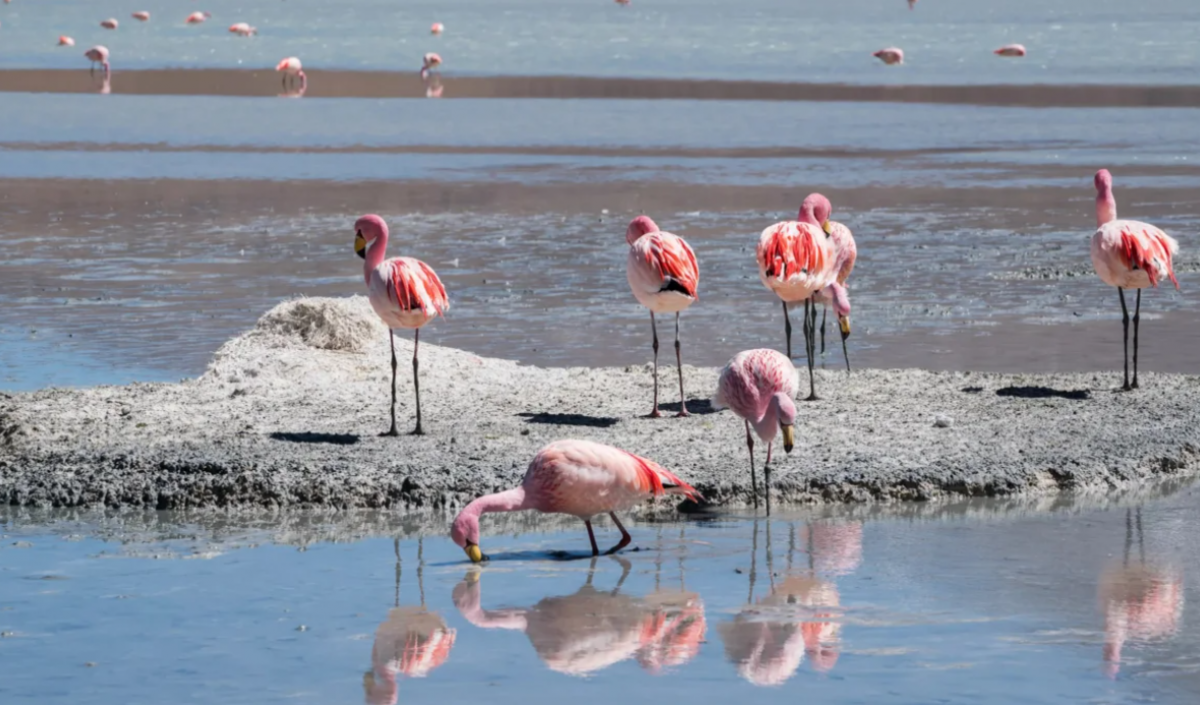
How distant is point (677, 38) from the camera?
4962 cm

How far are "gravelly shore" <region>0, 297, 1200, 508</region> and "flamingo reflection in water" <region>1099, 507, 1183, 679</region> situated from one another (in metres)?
1.22

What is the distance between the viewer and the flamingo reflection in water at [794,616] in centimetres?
542

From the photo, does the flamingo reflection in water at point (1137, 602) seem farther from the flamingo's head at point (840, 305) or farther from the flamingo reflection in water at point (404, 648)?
the flamingo's head at point (840, 305)

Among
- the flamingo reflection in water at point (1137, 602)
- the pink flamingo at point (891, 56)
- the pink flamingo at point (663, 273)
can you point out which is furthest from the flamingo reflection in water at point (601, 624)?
the pink flamingo at point (891, 56)

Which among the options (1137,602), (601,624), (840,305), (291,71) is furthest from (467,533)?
(291,71)

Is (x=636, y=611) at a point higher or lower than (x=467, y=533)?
lower

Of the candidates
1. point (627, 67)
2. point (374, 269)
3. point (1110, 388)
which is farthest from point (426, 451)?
point (627, 67)

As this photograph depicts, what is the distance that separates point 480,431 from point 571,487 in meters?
2.37

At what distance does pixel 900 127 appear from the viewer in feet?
90.0

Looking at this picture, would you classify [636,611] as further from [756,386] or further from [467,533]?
[756,386]

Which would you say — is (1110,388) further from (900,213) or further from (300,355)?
(900,213)

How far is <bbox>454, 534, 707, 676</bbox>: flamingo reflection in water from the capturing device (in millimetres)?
5551

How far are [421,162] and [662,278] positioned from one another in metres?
14.4

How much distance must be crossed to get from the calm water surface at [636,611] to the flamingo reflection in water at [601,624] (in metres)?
0.01
